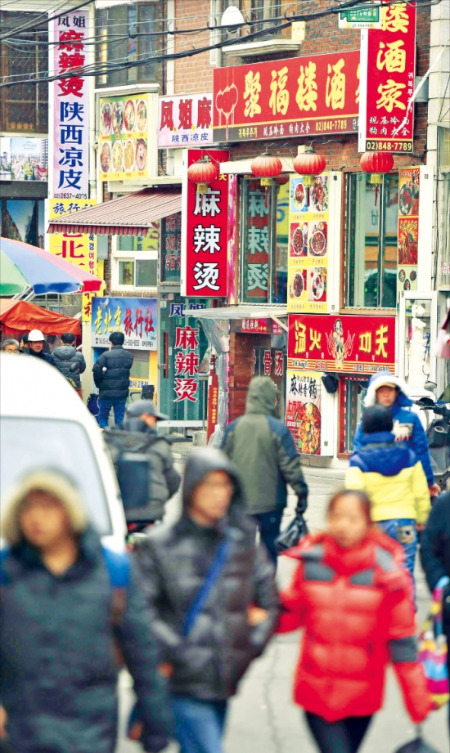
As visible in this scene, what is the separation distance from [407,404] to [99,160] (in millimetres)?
18658

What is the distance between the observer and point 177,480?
10398 mm

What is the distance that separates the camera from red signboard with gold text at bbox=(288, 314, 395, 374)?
2059 centimetres

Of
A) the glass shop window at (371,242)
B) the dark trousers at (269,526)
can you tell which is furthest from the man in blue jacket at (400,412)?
the glass shop window at (371,242)

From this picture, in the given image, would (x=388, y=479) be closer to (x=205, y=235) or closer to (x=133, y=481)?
(x=133, y=481)

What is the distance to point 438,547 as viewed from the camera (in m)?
6.73

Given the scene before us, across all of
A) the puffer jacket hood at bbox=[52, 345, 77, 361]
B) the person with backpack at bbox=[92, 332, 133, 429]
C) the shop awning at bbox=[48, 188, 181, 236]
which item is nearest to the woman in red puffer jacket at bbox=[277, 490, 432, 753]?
the puffer jacket hood at bbox=[52, 345, 77, 361]

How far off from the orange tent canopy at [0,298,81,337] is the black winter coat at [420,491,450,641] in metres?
17.9

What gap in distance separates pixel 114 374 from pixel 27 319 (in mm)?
2874

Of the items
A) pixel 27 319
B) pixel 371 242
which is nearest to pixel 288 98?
pixel 371 242

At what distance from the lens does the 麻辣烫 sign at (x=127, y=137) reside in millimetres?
26625

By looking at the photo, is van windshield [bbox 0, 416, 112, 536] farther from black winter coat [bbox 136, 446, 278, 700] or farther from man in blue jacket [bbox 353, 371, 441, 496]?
man in blue jacket [bbox 353, 371, 441, 496]

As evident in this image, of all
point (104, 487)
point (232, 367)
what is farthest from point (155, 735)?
point (232, 367)

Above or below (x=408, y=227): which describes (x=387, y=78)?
above

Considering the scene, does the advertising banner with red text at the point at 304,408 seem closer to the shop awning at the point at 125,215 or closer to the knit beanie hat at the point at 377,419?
the shop awning at the point at 125,215
